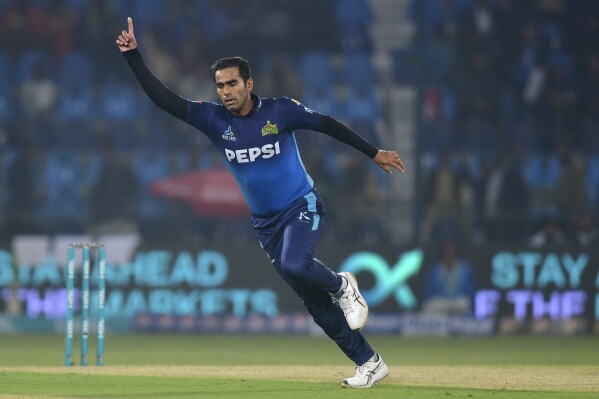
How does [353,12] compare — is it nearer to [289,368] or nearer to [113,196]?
[113,196]

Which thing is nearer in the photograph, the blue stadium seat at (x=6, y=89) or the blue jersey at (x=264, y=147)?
the blue jersey at (x=264, y=147)

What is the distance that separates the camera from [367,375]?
827cm

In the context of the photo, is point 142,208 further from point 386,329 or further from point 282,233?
point 282,233

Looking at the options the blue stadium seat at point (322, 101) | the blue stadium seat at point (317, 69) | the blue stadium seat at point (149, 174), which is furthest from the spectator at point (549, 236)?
the blue stadium seat at point (149, 174)

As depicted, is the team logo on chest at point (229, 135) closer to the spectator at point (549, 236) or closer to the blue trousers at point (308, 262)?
the blue trousers at point (308, 262)

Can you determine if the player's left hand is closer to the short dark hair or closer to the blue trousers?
the blue trousers

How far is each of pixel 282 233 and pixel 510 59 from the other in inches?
438

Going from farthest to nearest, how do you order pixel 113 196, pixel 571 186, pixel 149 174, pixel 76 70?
Result: 1. pixel 76 70
2. pixel 149 174
3. pixel 571 186
4. pixel 113 196

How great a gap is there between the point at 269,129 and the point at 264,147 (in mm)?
127

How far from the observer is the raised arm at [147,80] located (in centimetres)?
812

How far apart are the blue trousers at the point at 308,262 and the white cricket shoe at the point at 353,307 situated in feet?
0.33

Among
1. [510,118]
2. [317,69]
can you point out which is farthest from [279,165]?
[317,69]

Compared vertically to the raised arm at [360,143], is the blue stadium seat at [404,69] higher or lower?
higher

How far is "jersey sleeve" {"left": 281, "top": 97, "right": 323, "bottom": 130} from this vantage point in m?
8.22
